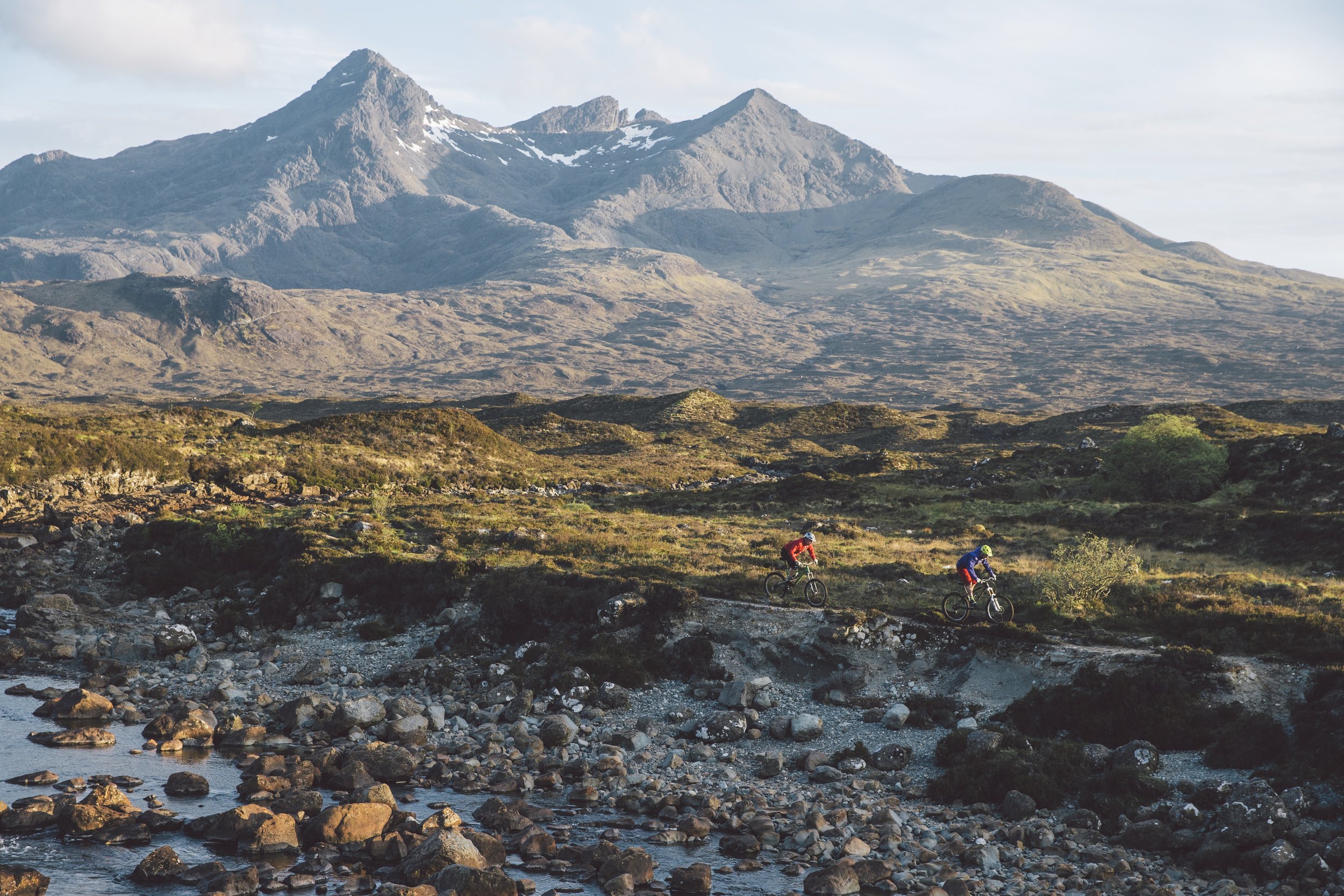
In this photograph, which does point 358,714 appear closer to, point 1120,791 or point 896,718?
point 896,718

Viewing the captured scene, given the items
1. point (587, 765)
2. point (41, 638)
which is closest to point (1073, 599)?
point (587, 765)

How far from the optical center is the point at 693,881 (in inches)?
702

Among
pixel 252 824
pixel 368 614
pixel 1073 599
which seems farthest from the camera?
pixel 368 614

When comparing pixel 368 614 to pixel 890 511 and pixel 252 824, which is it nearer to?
pixel 252 824

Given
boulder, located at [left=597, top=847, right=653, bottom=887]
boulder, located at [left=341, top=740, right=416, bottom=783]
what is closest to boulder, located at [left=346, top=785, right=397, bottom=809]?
boulder, located at [left=341, top=740, right=416, bottom=783]

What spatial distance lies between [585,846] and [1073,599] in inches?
737

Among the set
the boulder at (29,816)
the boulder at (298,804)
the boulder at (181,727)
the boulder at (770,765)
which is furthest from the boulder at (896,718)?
the boulder at (29,816)

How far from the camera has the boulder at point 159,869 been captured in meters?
17.2

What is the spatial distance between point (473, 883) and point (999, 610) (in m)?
18.4

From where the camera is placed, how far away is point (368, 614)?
34.6 meters

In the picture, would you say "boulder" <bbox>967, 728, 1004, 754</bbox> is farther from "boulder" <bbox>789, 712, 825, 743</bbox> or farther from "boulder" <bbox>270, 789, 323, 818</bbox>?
"boulder" <bbox>270, 789, 323, 818</bbox>

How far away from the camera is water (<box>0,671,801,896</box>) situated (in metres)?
17.5

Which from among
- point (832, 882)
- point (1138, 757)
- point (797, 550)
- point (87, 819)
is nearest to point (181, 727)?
point (87, 819)

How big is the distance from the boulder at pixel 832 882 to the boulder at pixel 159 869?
11.9 metres
